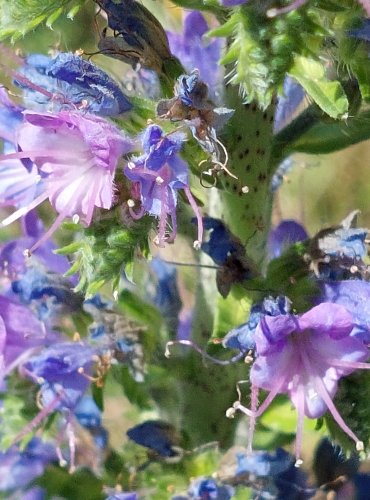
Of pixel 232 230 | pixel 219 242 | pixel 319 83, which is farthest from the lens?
pixel 232 230

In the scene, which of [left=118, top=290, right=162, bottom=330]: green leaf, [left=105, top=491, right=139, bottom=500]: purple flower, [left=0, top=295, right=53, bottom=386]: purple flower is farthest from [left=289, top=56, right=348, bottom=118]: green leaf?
[left=105, top=491, right=139, bottom=500]: purple flower

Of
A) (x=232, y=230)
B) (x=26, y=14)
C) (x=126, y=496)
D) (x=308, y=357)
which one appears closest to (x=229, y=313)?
(x=232, y=230)

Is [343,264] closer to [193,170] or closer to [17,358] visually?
[193,170]

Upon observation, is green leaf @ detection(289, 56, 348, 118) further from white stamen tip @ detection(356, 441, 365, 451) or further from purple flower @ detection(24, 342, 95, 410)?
purple flower @ detection(24, 342, 95, 410)

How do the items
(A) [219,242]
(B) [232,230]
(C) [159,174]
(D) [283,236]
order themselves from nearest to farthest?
1. (C) [159,174]
2. (A) [219,242]
3. (B) [232,230]
4. (D) [283,236]

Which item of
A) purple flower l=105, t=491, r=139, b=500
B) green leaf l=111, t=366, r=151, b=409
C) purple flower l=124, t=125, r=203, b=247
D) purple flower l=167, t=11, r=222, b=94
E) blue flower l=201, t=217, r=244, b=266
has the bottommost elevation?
purple flower l=105, t=491, r=139, b=500

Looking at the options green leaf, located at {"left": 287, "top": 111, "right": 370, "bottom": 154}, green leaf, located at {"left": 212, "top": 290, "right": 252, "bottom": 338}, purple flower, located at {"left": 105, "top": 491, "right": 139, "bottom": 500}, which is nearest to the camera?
green leaf, located at {"left": 287, "top": 111, "right": 370, "bottom": 154}

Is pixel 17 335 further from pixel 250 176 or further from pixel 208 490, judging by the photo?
pixel 250 176
